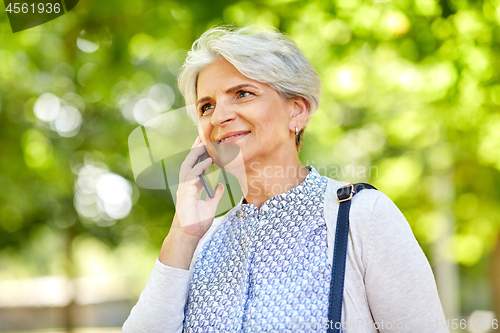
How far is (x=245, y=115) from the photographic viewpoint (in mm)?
1752

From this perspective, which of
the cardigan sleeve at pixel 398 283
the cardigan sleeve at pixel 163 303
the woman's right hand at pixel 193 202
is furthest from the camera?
the woman's right hand at pixel 193 202

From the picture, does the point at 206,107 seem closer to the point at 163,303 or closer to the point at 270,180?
the point at 270,180

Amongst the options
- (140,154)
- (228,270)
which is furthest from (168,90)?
(228,270)

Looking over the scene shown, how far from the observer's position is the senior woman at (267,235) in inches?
56.3

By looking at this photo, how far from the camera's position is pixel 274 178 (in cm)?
183

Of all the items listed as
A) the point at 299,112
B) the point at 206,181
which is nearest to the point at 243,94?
the point at 299,112

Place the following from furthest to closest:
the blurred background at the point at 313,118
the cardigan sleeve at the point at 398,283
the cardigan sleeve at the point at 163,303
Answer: the blurred background at the point at 313,118
the cardigan sleeve at the point at 163,303
the cardigan sleeve at the point at 398,283

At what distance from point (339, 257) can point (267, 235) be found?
35 cm

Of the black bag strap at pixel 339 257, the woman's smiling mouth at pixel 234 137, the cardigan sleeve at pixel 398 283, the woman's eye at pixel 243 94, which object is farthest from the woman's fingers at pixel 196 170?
the cardigan sleeve at pixel 398 283

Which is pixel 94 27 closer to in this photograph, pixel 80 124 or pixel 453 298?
pixel 80 124

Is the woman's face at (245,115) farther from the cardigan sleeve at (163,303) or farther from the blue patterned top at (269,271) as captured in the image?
the cardigan sleeve at (163,303)

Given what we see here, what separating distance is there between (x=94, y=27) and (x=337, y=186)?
311 centimetres

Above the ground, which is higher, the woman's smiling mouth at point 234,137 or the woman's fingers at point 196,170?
the woman's smiling mouth at point 234,137

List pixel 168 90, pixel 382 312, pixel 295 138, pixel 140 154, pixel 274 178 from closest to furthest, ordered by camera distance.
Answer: pixel 382 312, pixel 274 178, pixel 295 138, pixel 140 154, pixel 168 90
